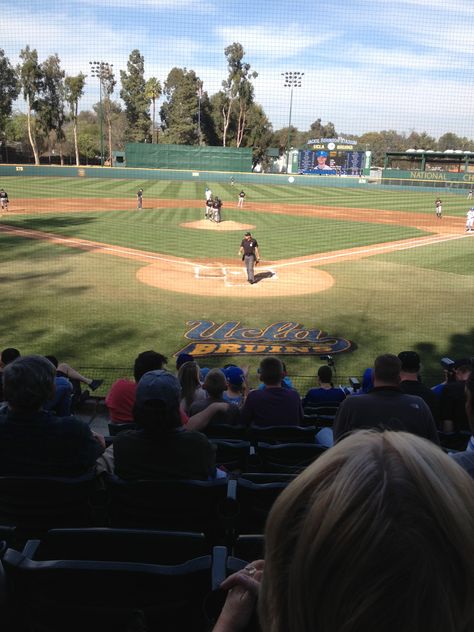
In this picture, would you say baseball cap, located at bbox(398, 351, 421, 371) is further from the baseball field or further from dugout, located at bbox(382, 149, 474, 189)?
dugout, located at bbox(382, 149, 474, 189)

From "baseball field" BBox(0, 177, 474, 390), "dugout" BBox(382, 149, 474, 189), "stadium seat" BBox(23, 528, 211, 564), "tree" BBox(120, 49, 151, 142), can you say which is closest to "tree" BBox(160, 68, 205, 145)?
"tree" BBox(120, 49, 151, 142)

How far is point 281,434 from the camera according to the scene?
14.0 feet

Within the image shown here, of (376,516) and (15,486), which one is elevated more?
(376,516)

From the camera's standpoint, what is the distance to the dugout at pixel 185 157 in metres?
51.3

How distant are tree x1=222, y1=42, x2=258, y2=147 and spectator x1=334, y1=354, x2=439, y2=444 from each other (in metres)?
45.0

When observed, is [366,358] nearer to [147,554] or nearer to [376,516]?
[147,554]

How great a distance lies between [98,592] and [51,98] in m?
61.2

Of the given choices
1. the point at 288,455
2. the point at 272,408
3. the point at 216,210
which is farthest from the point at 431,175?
the point at 288,455

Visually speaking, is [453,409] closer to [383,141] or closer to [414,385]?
[414,385]

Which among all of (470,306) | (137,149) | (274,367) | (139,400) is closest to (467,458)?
(139,400)

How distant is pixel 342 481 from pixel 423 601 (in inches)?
7.8

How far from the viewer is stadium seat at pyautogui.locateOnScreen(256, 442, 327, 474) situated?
11.9 feet

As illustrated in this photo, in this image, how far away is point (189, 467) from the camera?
2850 millimetres

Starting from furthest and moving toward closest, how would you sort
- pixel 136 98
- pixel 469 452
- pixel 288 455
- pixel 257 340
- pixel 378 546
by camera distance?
pixel 136 98 → pixel 257 340 → pixel 288 455 → pixel 469 452 → pixel 378 546
